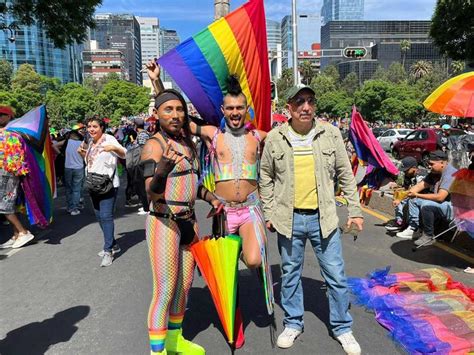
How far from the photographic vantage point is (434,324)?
134 inches

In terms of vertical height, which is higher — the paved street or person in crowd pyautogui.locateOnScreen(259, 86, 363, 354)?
person in crowd pyautogui.locateOnScreen(259, 86, 363, 354)

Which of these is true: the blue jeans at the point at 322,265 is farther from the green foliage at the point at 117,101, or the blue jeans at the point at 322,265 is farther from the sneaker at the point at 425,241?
the green foliage at the point at 117,101

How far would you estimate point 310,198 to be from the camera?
3234 mm

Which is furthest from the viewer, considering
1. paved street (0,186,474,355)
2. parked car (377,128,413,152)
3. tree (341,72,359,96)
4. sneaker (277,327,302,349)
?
tree (341,72,359,96)

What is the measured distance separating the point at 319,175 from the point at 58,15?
33.4 feet

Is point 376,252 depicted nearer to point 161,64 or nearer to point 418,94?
point 161,64

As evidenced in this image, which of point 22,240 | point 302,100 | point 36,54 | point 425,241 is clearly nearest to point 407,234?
point 425,241

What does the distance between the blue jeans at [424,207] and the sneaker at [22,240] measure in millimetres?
5888

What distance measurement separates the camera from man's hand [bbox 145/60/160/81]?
3.35 meters

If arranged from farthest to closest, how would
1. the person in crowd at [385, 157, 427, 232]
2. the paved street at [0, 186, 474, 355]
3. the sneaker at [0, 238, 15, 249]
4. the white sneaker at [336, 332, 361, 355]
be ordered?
the person in crowd at [385, 157, 427, 232]
the sneaker at [0, 238, 15, 249]
the paved street at [0, 186, 474, 355]
the white sneaker at [336, 332, 361, 355]

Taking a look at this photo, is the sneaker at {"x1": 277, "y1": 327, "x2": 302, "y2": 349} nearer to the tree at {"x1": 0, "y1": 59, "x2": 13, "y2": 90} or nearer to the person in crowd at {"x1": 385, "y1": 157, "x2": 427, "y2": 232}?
the person in crowd at {"x1": 385, "y1": 157, "x2": 427, "y2": 232}

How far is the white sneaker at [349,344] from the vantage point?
10.3 ft

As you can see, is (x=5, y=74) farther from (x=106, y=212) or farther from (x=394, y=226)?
(x=394, y=226)

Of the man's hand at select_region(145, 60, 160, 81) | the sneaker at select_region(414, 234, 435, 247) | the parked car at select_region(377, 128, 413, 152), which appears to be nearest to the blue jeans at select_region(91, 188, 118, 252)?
the man's hand at select_region(145, 60, 160, 81)
